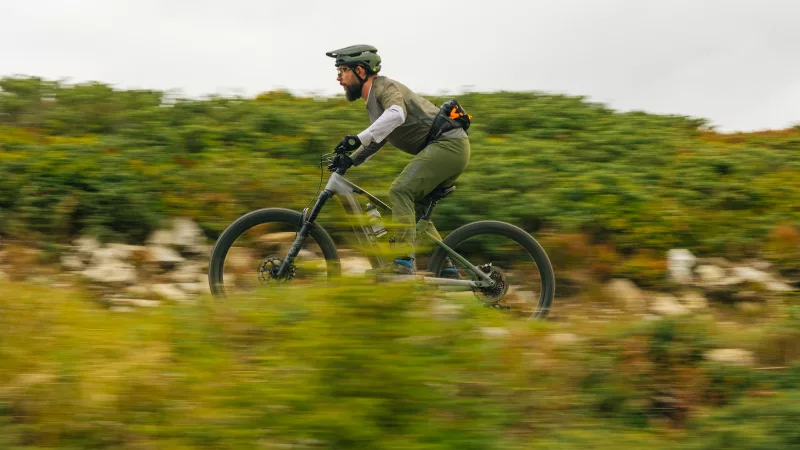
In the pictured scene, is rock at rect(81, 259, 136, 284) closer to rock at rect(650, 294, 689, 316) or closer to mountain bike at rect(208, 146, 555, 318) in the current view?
mountain bike at rect(208, 146, 555, 318)

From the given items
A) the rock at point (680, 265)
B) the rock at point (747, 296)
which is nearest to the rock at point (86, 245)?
the rock at point (680, 265)

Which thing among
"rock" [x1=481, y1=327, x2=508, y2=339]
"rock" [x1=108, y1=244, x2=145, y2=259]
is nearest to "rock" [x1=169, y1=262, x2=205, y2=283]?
"rock" [x1=108, y1=244, x2=145, y2=259]

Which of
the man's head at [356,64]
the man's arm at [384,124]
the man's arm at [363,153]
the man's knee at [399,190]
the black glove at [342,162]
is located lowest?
the man's knee at [399,190]

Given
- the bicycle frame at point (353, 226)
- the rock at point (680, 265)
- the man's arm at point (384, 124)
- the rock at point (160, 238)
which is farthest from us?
the rock at point (680, 265)

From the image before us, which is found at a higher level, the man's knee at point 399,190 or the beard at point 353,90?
the beard at point 353,90

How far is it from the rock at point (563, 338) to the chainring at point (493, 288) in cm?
54

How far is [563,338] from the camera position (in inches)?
279

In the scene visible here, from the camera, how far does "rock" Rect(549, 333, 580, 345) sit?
6879 millimetres

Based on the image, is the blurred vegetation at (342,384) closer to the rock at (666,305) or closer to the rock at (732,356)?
the rock at (732,356)

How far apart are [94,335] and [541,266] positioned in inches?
134

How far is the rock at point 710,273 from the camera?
898 cm

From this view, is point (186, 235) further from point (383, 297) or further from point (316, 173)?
point (383, 297)

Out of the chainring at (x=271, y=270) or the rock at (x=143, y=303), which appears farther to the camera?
the rock at (x=143, y=303)

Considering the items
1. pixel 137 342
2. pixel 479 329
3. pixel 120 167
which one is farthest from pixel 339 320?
pixel 120 167
